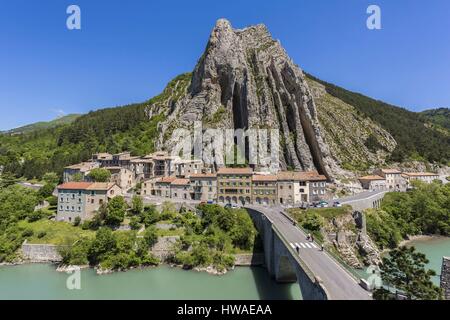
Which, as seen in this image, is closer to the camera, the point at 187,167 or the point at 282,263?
the point at 282,263

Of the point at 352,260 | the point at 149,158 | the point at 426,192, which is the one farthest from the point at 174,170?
the point at 426,192

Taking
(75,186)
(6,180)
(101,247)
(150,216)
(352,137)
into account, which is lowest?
(101,247)

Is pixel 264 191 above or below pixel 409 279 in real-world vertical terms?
above

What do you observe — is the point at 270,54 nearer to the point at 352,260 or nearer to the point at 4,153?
the point at 352,260

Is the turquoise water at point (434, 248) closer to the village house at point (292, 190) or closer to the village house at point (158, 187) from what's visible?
the village house at point (292, 190)

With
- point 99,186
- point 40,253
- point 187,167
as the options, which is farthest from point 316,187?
point 40,253

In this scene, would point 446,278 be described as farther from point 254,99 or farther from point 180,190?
point 254,99
